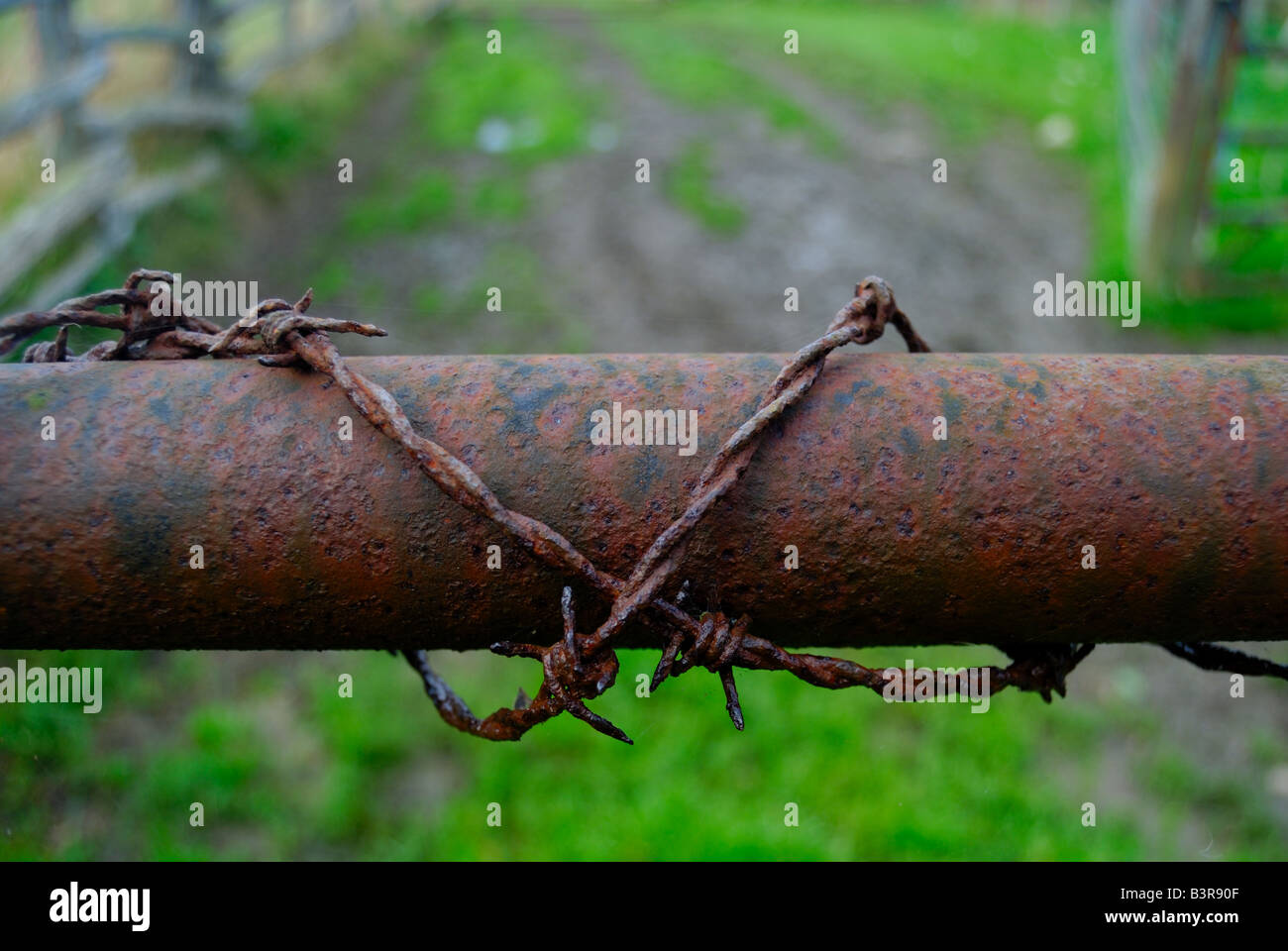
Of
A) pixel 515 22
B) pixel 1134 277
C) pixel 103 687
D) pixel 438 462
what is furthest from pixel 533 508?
pixel 515 22

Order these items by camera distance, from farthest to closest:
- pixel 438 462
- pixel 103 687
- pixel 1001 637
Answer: pixel 103 687
pixel 1001 637
pixel 438 462

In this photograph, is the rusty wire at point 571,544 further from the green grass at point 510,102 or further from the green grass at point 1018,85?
the green grass at point 510,102

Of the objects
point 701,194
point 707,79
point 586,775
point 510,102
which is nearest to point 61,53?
point 701,194

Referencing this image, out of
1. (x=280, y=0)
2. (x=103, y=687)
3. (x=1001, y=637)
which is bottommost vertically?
(x=103, y=687)

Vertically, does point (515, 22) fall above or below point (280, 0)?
above

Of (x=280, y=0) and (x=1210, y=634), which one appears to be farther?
(x=280, y=0)

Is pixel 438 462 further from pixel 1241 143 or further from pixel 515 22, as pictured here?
pixel 515 22

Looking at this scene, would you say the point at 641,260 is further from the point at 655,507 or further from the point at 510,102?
the point at 655,507

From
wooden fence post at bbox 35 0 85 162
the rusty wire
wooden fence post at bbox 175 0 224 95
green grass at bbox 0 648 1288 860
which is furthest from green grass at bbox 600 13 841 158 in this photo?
the rusty wire
